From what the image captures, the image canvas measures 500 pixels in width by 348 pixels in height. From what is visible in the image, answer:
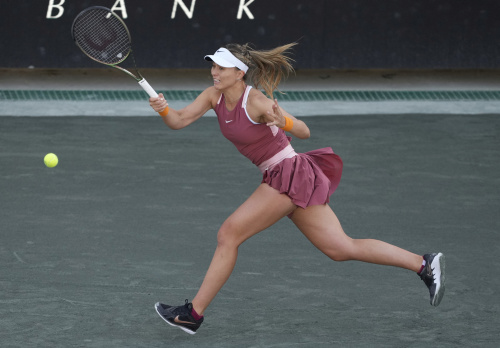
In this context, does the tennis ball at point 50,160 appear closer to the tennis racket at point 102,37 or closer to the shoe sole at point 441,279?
the tennis racket at point 102,37

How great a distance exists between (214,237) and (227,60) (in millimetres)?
1953

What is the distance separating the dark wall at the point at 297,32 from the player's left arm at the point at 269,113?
7.20m

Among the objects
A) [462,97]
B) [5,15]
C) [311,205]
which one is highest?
[311,205]

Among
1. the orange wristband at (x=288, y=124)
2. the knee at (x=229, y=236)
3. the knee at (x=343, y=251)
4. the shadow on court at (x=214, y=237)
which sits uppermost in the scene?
the orange wristband at (x=288, y=124)

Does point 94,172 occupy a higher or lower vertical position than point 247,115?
lower

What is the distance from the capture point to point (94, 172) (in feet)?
29.7

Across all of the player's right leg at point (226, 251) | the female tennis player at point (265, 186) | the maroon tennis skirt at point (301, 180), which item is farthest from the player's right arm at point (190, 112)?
the player's right leg at point (226, 251)

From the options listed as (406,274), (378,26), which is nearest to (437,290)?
(406,274)

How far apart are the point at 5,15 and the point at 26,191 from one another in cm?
455

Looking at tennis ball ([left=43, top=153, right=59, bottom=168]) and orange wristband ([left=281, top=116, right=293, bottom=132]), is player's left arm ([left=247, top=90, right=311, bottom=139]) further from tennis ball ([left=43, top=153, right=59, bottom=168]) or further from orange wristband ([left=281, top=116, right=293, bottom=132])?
tennis ball ([left=43, top=153, right=59, bottom=168])

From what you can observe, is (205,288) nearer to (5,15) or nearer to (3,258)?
(3,258)

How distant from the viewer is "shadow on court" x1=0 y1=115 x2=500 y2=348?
5.38 metres

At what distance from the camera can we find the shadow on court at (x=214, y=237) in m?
5.38

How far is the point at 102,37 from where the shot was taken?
646cm
